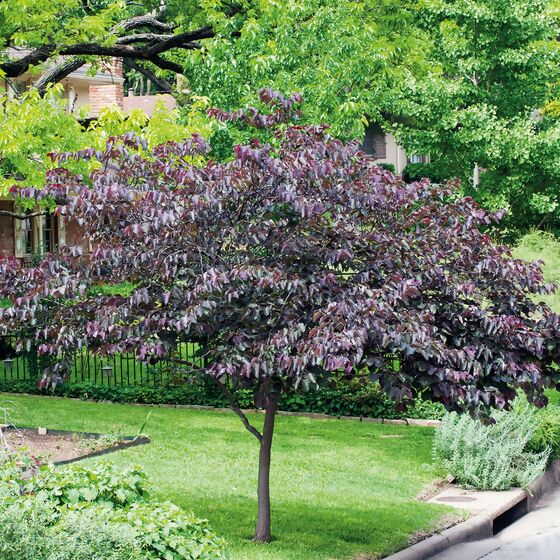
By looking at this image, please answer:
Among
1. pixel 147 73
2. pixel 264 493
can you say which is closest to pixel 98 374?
pixel 147 73

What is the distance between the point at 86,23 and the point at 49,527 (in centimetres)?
1430

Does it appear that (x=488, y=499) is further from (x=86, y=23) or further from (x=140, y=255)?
Answer: (x=86, y=23)

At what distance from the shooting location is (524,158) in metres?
25.6

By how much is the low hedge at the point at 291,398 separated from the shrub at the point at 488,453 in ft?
9.83

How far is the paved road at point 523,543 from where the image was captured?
1088 centimetres

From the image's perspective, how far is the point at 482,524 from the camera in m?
11.8

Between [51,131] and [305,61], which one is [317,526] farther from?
[305,61]

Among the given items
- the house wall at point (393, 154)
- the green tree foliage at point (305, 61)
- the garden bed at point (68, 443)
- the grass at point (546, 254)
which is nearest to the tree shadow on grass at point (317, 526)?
the garden bed at point (68, 443)

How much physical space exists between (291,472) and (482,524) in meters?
2.84

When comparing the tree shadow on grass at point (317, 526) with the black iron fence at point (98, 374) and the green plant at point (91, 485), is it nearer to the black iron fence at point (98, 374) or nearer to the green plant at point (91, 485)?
the green plant at point (91, 485)

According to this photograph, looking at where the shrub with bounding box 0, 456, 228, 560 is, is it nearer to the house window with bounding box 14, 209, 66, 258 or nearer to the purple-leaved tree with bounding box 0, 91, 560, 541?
the purple-leaved tree with bounding box 0, 91, 560, 541

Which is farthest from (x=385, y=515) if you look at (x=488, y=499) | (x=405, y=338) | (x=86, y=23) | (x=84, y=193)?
(x=86, y=23)

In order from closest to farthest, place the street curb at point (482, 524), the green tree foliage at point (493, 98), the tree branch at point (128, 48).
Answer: the street curb at point (482, 524) → the tree branch at point (128, 48) → the green tree foliage at point (493, 98)

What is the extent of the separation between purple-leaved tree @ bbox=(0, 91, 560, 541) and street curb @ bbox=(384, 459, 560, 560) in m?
1.95
